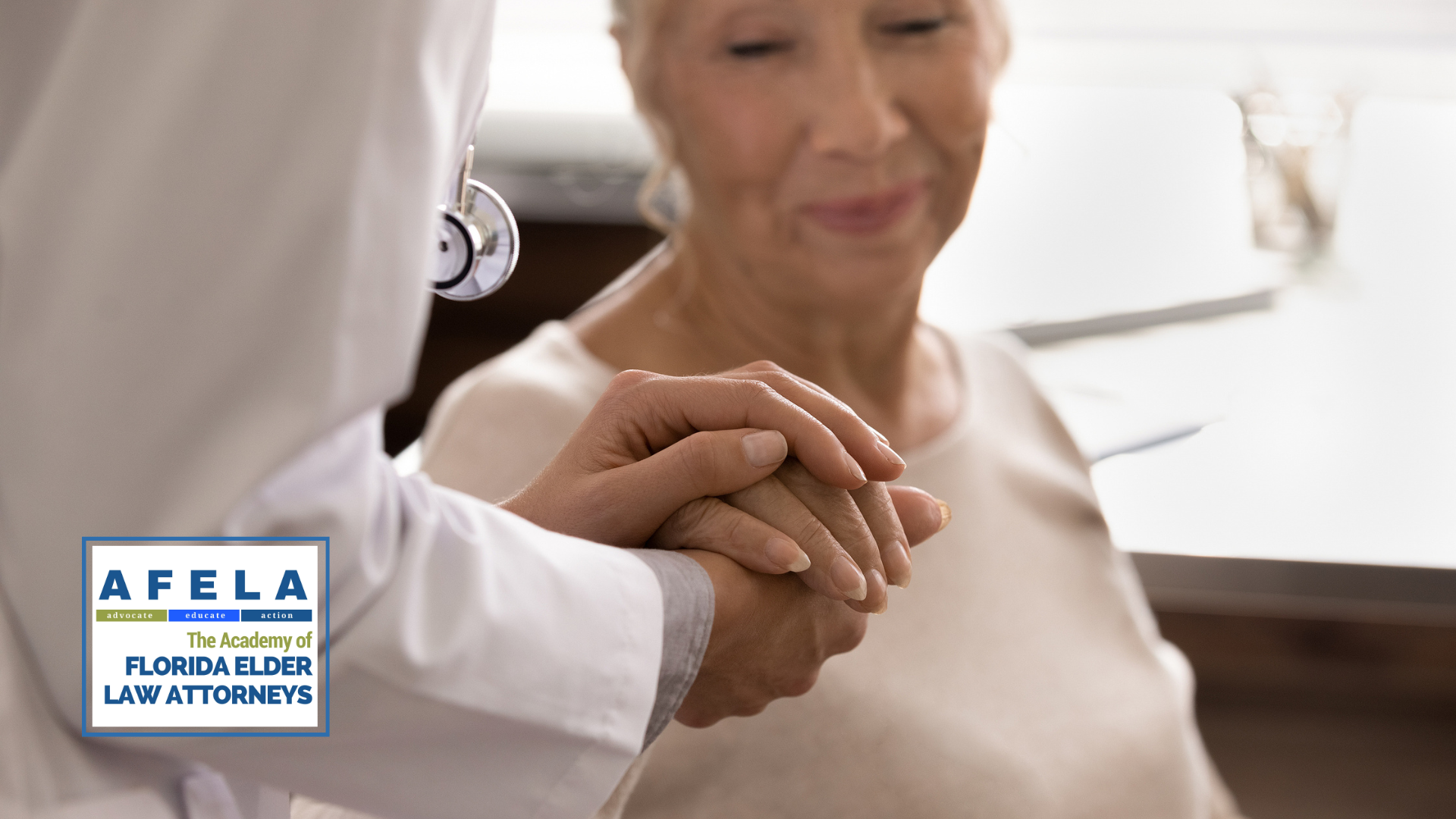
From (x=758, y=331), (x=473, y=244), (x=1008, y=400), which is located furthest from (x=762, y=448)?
(x=1008, y=400)

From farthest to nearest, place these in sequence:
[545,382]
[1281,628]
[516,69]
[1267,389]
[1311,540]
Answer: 1. [516,69]
2. [1281,628]
3. [1267,389]
4. [1311,540]
5. [545,382]

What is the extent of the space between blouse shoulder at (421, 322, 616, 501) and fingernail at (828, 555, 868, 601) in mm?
360

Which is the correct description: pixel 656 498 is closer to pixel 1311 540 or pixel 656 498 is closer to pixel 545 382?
pixel 545 382

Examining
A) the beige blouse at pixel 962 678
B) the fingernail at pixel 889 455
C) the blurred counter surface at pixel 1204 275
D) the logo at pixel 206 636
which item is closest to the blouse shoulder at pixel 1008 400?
the beige blouse at pixel 962 678

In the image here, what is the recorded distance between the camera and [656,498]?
2.09 ft

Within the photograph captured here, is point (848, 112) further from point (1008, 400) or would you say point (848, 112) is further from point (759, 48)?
point (1008, 400)

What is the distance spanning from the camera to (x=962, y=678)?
981mm

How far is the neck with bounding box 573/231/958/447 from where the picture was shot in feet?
3.62

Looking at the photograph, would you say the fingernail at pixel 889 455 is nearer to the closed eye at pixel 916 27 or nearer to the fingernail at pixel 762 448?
the fingernail at pixel 762 448

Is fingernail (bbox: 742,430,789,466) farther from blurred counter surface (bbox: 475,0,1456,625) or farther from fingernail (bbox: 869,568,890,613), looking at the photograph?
blurred counter surface (bbox: 475,0,1456,625)

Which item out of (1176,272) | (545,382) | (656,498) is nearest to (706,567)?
(656,498)

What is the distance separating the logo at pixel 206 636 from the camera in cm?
44

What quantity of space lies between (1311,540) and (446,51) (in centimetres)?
151

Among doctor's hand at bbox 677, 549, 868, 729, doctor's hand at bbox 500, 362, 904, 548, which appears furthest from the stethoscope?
doctor's hand at bbox 677, 549, 868, 729
